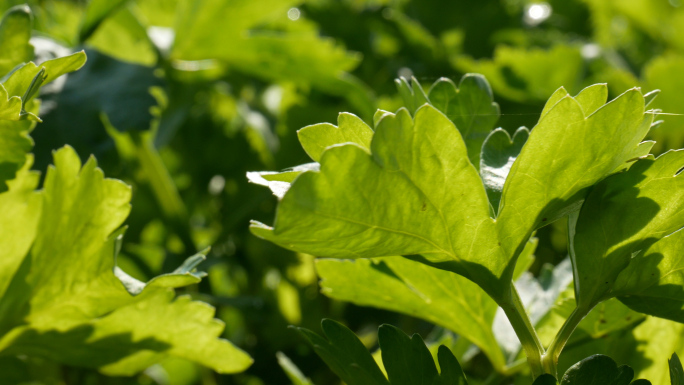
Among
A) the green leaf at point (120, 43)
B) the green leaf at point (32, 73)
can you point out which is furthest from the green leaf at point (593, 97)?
the green leaf at point (120, 43)

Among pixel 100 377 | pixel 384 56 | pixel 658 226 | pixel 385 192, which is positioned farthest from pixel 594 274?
pixel 384 56

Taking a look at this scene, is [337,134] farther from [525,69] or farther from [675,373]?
[525,69]

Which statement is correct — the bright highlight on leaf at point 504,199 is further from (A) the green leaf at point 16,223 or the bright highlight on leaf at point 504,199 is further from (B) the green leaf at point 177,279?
(A) the green leaf at point 16,223

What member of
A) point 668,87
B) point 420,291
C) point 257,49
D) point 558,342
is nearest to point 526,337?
point 558,342

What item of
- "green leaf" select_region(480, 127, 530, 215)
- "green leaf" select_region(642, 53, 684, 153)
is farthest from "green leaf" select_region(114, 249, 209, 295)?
"green leaf" select_region(642, 53, 684, 153)

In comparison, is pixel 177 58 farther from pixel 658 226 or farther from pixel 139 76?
pixel 658 226
